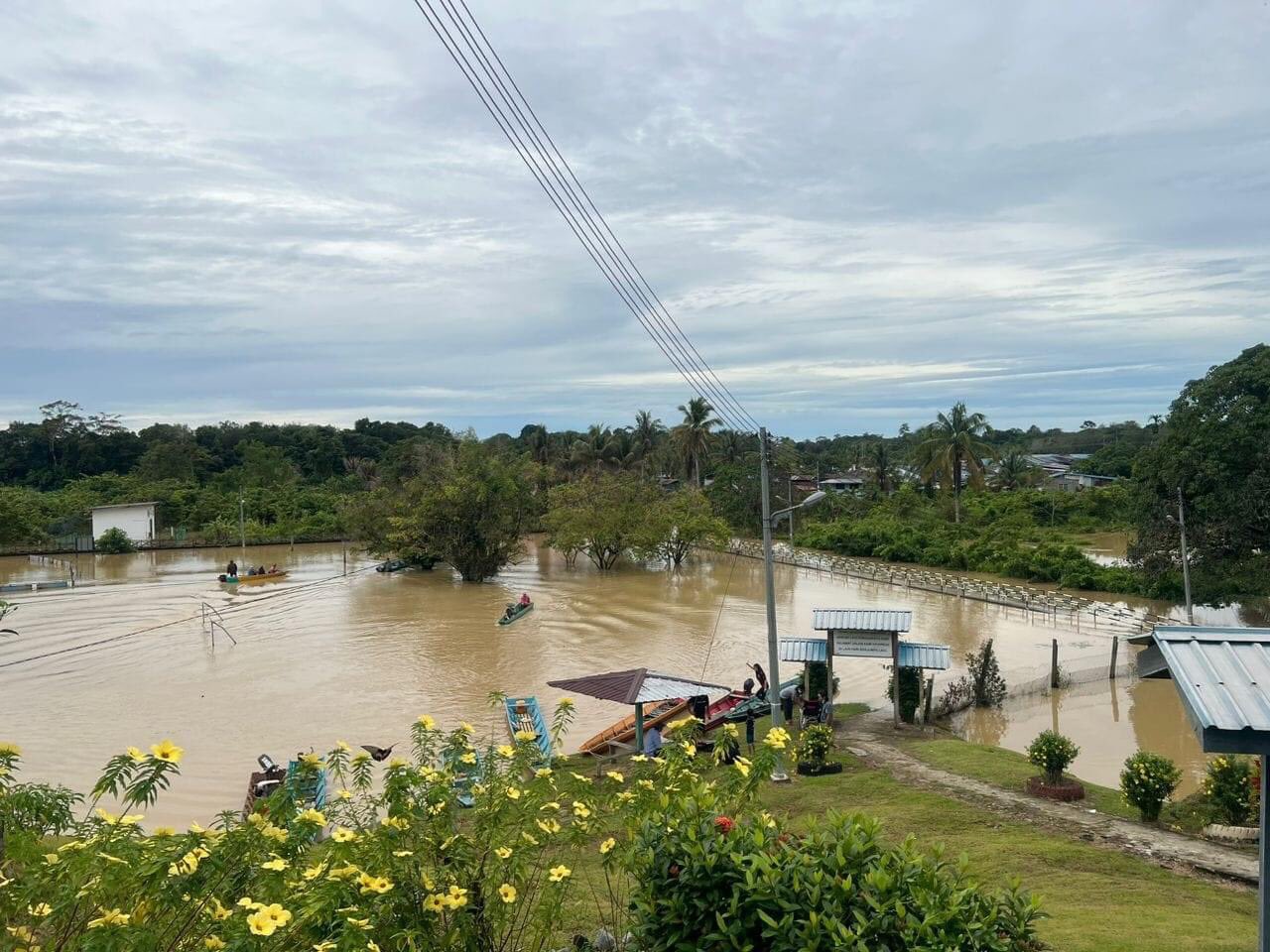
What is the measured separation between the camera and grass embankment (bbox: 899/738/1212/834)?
32.7 ft

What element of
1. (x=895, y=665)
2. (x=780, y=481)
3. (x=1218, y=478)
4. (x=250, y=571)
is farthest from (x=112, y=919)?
(x=250, y=571)

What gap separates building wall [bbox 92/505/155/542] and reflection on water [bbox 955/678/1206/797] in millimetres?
52060

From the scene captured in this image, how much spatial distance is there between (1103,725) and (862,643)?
5663 mm

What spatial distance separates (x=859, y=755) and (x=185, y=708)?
49.5 feet

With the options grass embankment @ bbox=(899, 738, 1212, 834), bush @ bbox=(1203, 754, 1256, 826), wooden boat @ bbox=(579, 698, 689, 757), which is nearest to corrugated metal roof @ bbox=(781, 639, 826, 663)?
wooden boat @ bbox=(579, 698, 689, 757)

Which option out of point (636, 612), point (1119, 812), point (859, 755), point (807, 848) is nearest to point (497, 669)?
point (636, 612)

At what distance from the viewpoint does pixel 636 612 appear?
3152 centimetres

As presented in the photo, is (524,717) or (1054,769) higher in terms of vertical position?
(1054,769)

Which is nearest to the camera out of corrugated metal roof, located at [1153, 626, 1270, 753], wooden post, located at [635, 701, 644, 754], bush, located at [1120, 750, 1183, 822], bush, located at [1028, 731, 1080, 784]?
corrugated metal roof, located at [1153, 626, 1270, 753]

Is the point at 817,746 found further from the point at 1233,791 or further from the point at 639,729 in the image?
the point at 1233,791

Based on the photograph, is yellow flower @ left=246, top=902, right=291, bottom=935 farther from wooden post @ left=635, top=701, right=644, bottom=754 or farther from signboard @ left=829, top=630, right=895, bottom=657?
signboard @ left=829, top=630, right=895, bottom=657

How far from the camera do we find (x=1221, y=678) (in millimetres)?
4559

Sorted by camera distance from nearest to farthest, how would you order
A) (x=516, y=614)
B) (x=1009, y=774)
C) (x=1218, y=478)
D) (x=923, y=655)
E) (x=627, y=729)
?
1. (x=1009, y=774)
2. (x=923, y=655)
3. (x=627, y=729)
4. (x=1218, y=478)
5. (x=516, y=614)

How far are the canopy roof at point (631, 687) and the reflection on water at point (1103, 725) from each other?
6192 millimetres
